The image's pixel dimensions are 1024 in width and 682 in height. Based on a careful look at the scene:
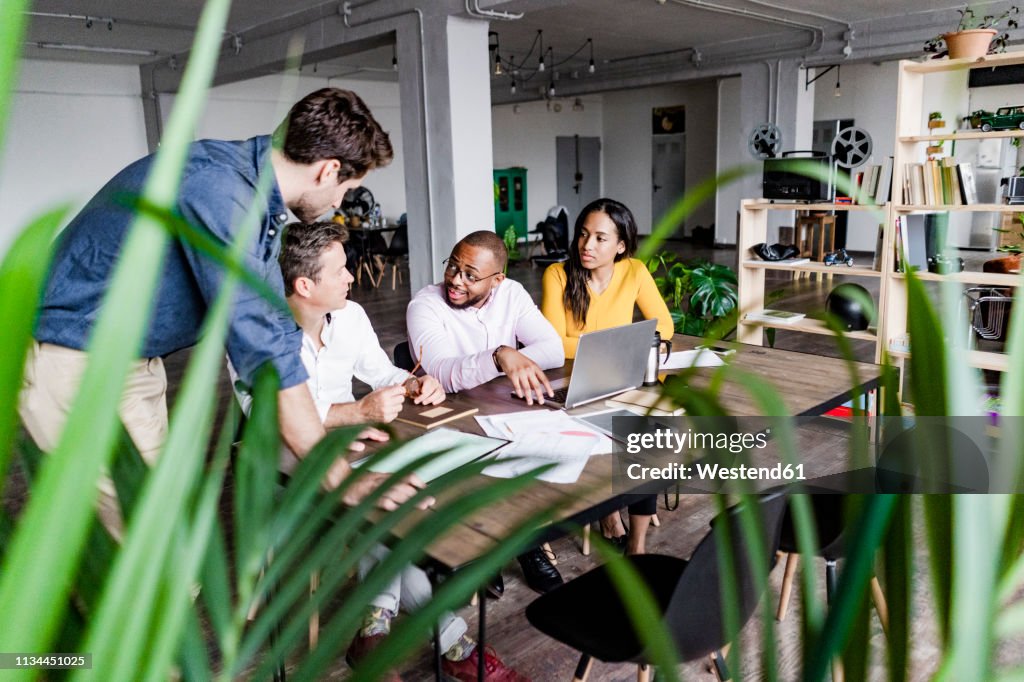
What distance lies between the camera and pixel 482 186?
720cm

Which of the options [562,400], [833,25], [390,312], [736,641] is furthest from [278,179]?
[833,25]

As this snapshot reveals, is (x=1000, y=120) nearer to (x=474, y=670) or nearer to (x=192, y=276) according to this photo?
(x=474, y=670)

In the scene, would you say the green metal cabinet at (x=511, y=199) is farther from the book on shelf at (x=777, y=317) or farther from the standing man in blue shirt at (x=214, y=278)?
the standing man in blue shirt at (x=214, y=278)

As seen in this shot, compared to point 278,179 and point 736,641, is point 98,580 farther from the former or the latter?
point 278,179

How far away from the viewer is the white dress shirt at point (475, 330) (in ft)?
9.93

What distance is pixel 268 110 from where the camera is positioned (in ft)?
47.1

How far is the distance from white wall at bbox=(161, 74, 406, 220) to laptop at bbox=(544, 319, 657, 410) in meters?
10.3

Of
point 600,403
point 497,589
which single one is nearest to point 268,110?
point 497,589

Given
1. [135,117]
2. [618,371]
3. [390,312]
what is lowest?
[390,312]

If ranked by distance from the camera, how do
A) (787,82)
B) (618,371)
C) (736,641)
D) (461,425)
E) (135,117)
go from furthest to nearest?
(135,117)
(787,82)
(618,371)
(461,425)
(736,641)

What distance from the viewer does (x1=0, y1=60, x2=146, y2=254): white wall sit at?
468 inches

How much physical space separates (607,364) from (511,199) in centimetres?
1514

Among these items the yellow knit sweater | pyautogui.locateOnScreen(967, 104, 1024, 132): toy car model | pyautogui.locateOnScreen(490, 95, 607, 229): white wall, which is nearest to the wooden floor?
the yellow knit sweater

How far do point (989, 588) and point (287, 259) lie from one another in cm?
226
